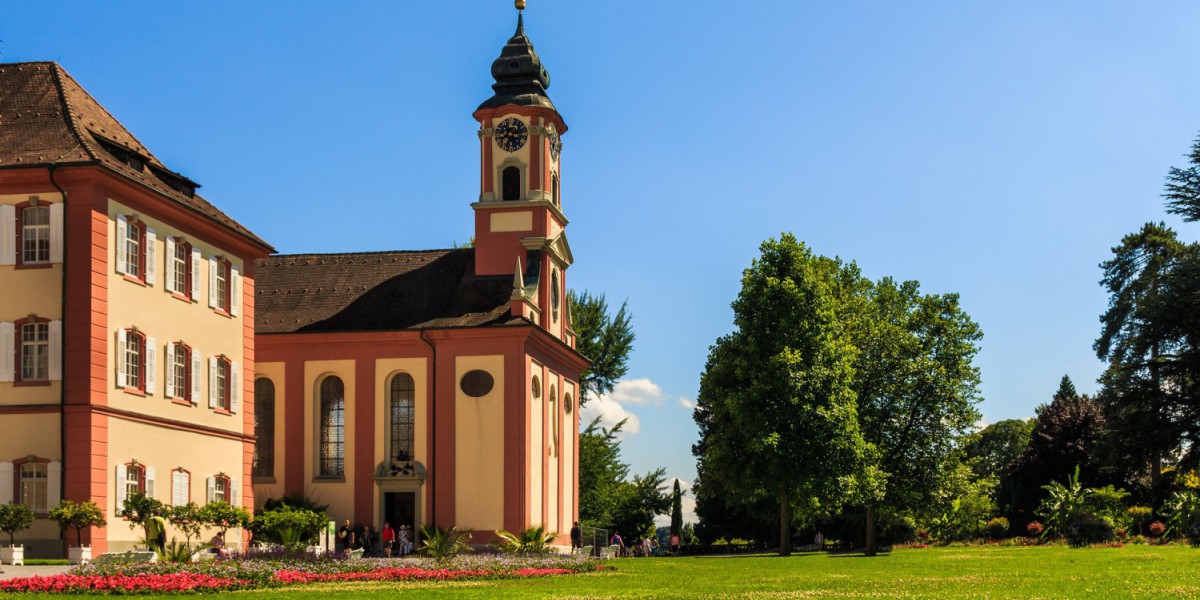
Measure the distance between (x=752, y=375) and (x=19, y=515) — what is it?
2869 cm

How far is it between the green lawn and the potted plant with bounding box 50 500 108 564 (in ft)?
26.6

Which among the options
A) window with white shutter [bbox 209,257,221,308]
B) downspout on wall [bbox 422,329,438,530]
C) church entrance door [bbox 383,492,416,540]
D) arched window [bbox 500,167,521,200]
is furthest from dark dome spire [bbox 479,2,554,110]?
window with white shutter [bbox 209,257,221,308]

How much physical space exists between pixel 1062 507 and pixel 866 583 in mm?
33374

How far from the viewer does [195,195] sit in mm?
41969

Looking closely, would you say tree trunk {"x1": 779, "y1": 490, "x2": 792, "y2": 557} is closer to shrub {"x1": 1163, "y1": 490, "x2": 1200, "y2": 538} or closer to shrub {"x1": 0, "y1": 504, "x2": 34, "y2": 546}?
shrub {"x1": 1163, "y1": 490, "x2": 1200, "y2": 538}

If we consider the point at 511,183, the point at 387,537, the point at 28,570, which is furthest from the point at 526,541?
the point at 28,570

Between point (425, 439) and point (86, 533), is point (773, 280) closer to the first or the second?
point (425, 439)

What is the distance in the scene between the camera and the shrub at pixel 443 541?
4466 cm

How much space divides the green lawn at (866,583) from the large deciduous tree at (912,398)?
1951 cm

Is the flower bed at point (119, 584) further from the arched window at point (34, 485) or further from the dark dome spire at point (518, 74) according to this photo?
the dark dome spire at point (518, 74)

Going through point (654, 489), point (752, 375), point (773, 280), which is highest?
point (773, 280)

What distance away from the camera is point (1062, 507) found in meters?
57.9

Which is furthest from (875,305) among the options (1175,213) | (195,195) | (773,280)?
(195,195)

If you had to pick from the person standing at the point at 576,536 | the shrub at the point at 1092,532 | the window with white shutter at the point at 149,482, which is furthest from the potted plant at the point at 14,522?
the shrub at the point at 1092,532
